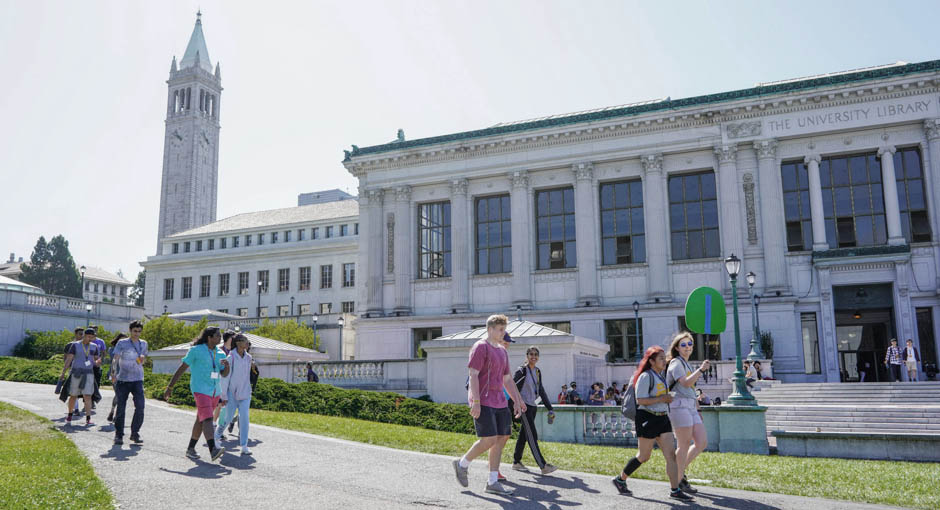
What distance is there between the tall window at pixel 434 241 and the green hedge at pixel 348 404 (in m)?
18.9

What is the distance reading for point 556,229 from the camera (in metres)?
39.1

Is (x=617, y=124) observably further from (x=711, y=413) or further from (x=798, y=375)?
(x=711, y=413)

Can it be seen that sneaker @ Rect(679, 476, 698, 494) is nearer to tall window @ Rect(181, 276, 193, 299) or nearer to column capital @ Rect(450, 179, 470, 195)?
column capital @ Rect(450, 179, 470, 195)

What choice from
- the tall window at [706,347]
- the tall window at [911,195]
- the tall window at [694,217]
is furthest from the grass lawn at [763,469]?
the tall window at [911,195]

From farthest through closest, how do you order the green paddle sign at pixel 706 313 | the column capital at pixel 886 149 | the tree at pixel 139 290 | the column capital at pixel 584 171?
the tree at pixel 139 290 < the column capital at pixel 584 171 < the column capital at pixel 886 149 < the green paddle sign at pixel 706 313

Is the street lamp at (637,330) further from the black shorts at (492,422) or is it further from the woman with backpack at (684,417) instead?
the black shorts at (492,422)

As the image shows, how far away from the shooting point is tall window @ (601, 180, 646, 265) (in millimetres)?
37344

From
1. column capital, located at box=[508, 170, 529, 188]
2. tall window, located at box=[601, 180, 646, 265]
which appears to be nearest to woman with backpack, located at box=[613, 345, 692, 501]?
tall window, located at box=[601, 180, 646, 265]

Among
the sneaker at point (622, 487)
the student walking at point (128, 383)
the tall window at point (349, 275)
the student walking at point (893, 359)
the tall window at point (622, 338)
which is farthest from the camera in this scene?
the tall window at point (349, 275)

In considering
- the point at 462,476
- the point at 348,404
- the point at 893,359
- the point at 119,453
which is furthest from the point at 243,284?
the point at 462,476

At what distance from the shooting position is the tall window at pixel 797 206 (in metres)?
34.4

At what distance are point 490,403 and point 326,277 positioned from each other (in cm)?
6390

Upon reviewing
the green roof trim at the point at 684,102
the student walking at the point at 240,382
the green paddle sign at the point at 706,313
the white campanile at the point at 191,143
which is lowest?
the student walking at the point at 240,382

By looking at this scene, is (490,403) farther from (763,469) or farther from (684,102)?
(684,102)
